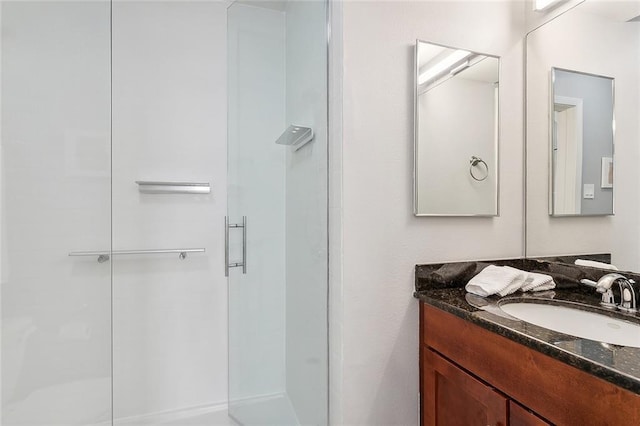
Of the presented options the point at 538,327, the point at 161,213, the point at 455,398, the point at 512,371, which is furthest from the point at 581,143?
the point at 161,213

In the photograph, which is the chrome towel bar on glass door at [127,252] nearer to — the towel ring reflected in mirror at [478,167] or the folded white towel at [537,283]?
the towel ring reflected in mirror at [478,167]

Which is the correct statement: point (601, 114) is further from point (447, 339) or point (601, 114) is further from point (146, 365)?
point (146, 365)

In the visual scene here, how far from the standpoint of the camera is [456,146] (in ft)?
4.15

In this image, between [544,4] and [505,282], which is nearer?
[505,282]

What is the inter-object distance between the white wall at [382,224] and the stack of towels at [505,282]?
5.6 inches

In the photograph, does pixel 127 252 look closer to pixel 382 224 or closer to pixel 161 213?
pixel 161 213

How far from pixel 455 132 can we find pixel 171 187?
1.48m

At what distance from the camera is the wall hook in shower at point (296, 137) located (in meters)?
1.44

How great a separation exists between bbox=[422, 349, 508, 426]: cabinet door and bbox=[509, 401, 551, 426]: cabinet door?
2cm

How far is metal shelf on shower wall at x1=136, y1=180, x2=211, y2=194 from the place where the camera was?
174 centimetres

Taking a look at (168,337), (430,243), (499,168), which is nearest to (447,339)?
(430,243)

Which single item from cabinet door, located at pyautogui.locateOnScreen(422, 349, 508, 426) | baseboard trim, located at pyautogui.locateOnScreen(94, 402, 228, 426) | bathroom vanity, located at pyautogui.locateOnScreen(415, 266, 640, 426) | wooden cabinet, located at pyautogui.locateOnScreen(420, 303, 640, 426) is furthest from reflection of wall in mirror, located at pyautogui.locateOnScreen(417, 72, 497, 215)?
baseboard trim, located at pyautogui.locateOnScreen(94, 402, 228, 426)

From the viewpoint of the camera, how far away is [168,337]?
184cm

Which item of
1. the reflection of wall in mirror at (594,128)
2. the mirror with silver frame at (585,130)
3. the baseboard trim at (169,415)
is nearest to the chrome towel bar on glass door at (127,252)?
the baseboard trim at (169,415)
